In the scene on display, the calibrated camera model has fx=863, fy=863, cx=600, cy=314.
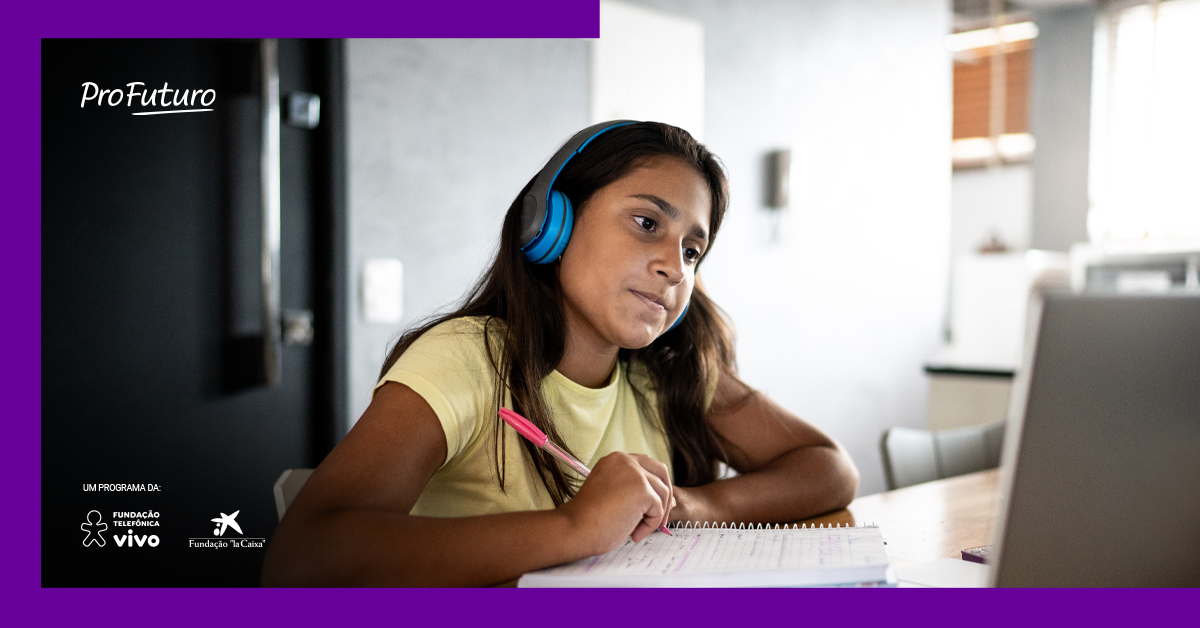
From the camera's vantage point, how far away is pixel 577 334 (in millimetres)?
1087

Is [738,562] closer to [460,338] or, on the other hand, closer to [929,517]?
[460,338]

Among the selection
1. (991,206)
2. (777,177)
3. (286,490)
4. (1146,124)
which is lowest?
(286,490)

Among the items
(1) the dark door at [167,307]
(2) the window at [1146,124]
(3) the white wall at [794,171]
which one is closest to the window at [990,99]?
(2) the window at [1146,124]

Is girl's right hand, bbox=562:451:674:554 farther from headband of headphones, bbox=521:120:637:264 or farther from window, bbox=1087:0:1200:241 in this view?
window, bbox=1087:0:1200:241

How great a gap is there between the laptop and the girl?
0.31 metres

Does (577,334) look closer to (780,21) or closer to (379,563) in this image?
(379,563)

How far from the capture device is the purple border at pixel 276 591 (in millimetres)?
557

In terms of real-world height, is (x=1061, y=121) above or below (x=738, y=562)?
above

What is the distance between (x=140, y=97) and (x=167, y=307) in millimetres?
304

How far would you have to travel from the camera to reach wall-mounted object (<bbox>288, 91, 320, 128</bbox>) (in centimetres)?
153

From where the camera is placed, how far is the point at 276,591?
1.88ft

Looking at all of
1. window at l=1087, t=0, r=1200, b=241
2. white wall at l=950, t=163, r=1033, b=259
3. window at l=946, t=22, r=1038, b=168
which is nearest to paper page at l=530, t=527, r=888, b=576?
window at l=1087, t=0, r=1200, b=241

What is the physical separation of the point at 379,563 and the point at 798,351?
2.40 m

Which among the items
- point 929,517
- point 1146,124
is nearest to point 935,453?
point 929,517
